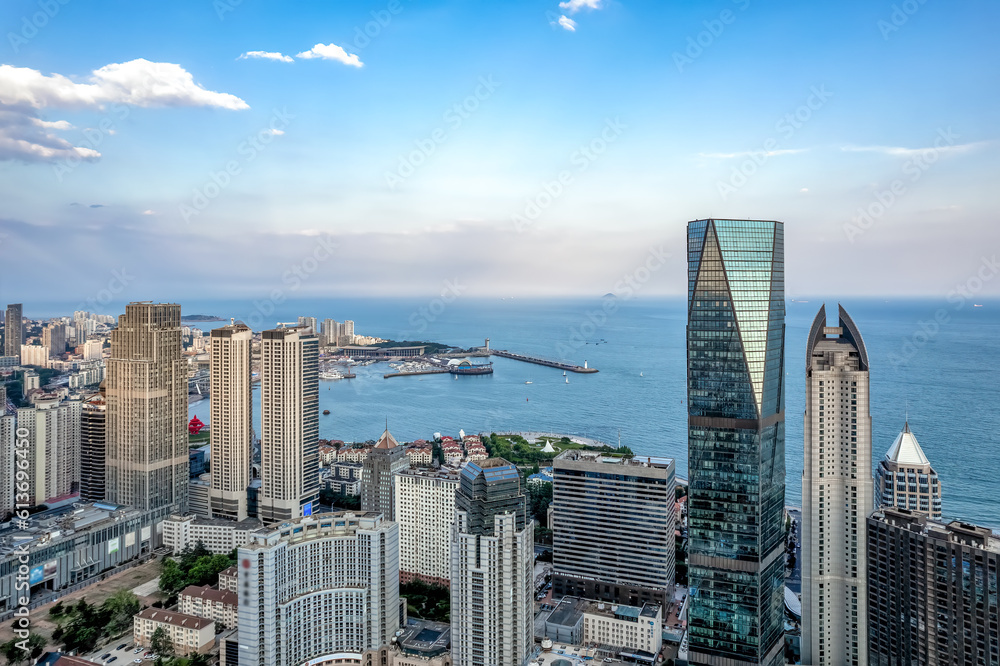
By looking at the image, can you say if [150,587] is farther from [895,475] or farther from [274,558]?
[895,475]

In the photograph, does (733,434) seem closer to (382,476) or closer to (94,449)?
(382,476)

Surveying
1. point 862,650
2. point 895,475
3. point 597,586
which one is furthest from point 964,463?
point 597,586

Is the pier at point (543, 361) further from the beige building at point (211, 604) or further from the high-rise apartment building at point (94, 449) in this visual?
the beige building at point (211, 604)

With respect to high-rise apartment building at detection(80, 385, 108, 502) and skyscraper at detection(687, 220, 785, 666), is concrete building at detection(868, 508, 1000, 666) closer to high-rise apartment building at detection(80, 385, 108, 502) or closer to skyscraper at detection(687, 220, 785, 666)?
skyscraper at detection(687, 220, 785, 666)

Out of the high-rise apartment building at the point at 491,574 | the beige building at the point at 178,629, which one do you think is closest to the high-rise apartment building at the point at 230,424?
the beige building at the point at 178,629

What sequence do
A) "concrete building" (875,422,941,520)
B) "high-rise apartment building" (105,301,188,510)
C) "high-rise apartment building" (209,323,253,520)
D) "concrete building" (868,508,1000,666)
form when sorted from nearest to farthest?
"concrete building" (868,508,1000,666)
"concrete building" (875,422,941,520)
"high-rise apartment building" (105,301,188,510)
"high-rise apartment building" (209,323,253,520)

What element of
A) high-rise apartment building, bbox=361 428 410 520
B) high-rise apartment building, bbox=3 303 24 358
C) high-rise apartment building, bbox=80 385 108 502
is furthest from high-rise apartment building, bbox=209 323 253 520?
high-rise apartment building, bbox=3 303 24 358
